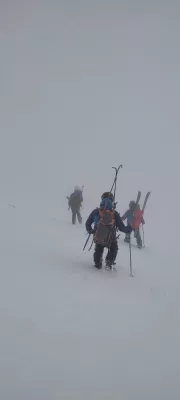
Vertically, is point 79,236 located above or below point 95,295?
above

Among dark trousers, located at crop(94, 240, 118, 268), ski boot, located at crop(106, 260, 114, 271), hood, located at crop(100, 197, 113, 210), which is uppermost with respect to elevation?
hood, located at crop(100, 197, 113, 210)

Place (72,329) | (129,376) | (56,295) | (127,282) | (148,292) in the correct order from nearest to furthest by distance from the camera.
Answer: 1. (129,376)
2. (72,329)
3. (56,295)
4. (148,292)
5. (127,282)

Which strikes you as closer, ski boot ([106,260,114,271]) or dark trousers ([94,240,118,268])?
dark trousers ([94,240,118,268])

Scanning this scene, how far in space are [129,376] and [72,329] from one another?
1153 mm

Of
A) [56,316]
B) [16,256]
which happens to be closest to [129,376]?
[56,316]

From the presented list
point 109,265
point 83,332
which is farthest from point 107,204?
point 83,332

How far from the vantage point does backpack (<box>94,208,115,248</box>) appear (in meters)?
7.99

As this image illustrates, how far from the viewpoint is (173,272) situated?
35.2ft

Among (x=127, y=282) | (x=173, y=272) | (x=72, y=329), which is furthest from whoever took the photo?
(x=173, y=272)

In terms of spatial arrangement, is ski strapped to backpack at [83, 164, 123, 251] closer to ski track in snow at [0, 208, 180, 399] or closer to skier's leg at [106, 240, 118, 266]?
skier's leg at [106, 240, 118, 266]

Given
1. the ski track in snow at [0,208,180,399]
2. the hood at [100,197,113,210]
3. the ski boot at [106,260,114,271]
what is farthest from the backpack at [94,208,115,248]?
the ski track in snow at [0,208,180,399]

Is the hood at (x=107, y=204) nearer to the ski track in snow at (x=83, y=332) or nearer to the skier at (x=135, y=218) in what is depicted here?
the ski track in snow at (x=83, y=332)

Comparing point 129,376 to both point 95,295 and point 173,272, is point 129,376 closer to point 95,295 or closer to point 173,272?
point 95,295

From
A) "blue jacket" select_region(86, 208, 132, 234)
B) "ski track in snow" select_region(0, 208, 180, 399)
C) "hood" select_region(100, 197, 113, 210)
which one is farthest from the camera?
"blue jacket" select_region(86, 208, 132, 234)
